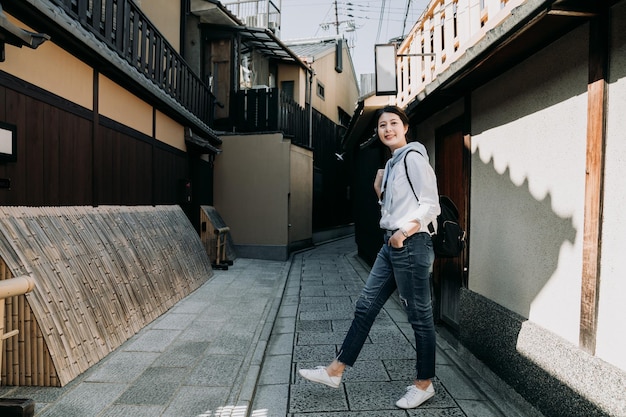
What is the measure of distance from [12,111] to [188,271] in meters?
4.55

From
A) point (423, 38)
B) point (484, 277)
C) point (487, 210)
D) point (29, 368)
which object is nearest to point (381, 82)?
point (423, 38)

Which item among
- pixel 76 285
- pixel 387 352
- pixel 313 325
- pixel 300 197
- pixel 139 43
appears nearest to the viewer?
pixel 76 285

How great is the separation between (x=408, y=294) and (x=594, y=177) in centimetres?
150

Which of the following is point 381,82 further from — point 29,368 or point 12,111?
point 29,368

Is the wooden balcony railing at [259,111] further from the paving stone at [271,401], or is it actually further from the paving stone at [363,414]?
the paving stone at [363,414]

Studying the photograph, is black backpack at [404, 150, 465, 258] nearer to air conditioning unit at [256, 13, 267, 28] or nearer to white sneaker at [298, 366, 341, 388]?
white sneaker at [298, 366, 341, 388]

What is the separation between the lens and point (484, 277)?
4.29 m

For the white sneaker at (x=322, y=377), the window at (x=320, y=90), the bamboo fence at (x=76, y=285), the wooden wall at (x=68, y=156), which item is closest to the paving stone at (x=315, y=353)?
the white sneaker at (x=322, y=377)

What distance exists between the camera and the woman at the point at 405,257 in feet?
10.6

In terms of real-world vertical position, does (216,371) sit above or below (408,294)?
below

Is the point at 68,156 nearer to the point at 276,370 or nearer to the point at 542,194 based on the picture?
the point at 276,370

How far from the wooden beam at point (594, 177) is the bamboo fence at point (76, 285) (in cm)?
425

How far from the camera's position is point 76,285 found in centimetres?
451

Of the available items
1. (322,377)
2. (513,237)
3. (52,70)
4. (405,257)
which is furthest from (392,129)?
(52,70)
